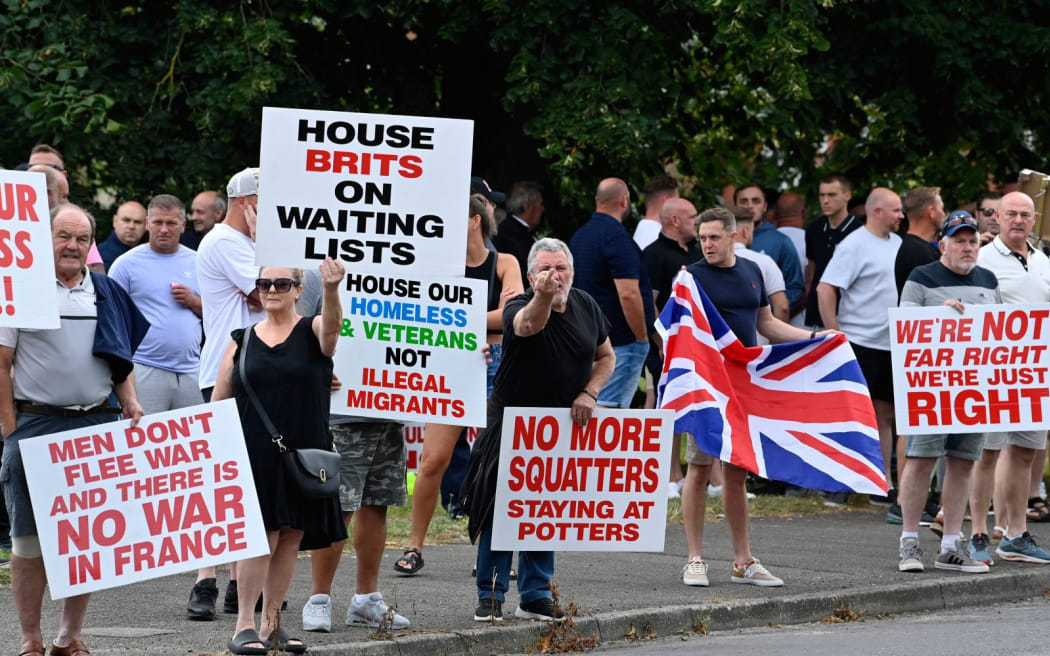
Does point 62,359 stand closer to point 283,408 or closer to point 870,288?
point 283,408

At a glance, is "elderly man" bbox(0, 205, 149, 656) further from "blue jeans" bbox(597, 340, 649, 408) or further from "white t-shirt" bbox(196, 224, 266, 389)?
"blue jeans" bbox(597, 340, 649, 408)

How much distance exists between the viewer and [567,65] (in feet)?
46.0

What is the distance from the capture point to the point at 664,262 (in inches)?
499

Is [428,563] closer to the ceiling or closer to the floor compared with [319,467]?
closer to the floor

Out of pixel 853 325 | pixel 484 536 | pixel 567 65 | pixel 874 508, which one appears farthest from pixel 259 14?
pixel 484 536

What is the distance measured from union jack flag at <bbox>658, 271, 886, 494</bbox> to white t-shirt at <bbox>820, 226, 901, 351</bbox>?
2872 mm

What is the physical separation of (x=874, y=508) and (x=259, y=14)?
6.28 metres

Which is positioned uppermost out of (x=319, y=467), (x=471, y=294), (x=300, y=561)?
(x=471, y=294)

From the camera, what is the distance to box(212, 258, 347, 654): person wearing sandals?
281 inches

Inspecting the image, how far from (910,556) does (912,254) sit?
2689mm

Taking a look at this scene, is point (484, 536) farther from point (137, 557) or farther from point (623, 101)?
point (623, 101)

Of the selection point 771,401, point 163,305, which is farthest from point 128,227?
point 771,401

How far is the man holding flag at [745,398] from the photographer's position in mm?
9523

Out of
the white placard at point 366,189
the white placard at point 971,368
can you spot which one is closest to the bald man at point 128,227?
the white placard at point 366,189
